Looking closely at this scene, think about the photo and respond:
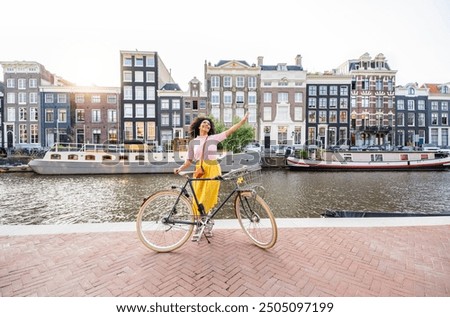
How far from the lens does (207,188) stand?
3455 millimetres

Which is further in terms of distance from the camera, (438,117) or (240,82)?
(438,117)

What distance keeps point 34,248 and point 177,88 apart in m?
34.2

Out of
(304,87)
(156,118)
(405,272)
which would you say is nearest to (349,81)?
(304,87)

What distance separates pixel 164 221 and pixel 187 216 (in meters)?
0.34

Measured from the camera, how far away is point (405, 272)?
2.77m

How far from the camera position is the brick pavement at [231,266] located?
96.8 inches

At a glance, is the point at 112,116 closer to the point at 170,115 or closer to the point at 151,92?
the point at 151,92

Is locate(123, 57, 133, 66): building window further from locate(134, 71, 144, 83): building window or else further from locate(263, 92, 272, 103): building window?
locate(263, 92, 272, 103): building window

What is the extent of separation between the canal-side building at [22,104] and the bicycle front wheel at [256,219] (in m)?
40.1

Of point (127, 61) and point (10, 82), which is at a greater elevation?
point (127, 61)

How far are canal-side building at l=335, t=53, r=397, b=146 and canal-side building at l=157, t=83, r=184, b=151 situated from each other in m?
26.0

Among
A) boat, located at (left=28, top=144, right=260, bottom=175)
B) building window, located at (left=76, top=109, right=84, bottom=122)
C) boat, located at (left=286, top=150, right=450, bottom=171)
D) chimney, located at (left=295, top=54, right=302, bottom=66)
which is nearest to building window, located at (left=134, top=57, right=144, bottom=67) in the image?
building window, located at (left=76, top=109, right=84, bottom=122)

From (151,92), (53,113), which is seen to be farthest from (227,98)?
(53,113)

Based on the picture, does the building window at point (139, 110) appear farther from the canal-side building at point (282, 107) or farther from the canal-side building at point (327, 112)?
the canal-side building at point (327, 112)
